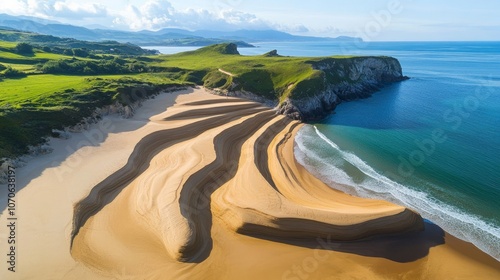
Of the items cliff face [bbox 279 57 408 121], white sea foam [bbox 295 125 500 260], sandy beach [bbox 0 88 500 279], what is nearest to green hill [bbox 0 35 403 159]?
cliff face [bbox 279 57 408 121]

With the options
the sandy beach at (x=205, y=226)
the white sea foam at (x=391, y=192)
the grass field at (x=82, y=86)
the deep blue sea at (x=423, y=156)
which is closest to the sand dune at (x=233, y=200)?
the sandy beach at (x=205, y=226)

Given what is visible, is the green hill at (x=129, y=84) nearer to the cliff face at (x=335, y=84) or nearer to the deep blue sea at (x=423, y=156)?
the cliff face at (x=335, y=84)

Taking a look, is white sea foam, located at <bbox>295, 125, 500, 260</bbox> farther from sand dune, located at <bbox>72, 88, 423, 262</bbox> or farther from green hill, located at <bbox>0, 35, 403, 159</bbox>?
green hill, located at <bbox>0, 35, 403, 159</bbox>

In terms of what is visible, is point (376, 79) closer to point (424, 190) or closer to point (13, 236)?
point (424, 190)

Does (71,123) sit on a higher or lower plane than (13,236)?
higher

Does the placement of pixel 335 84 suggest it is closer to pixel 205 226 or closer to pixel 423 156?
pixel 423 156

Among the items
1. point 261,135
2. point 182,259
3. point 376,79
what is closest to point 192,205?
point 182,259
